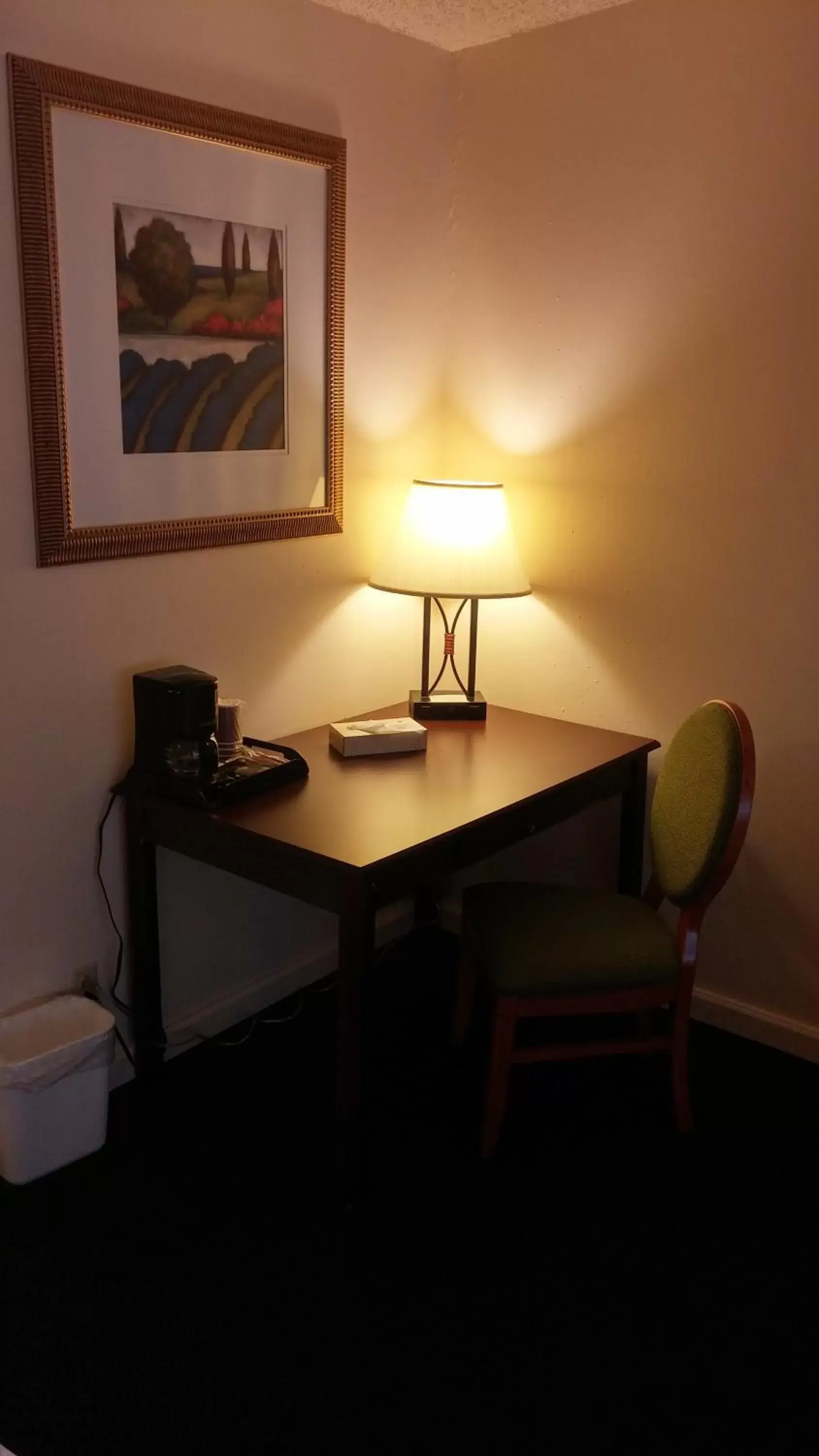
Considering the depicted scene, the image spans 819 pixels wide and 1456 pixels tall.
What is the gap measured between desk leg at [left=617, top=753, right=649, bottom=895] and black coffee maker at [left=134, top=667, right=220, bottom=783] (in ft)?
3.25

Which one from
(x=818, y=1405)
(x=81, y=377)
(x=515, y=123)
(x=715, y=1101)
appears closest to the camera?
(x=818, y=1405)

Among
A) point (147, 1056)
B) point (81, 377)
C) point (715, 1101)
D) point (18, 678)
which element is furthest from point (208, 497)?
point (715, 1101)

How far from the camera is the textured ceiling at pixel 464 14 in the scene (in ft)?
8.11

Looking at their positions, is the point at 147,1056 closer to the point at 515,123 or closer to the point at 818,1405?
the point at 818,1405

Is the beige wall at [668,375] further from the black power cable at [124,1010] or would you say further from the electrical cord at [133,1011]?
the black power cable at [124,1010]

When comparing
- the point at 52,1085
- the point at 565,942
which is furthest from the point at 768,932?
the point at 52,1085

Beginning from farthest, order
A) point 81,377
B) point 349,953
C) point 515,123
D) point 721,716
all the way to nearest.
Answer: point 515,123
point 721,716
point 81,377
point 349,953

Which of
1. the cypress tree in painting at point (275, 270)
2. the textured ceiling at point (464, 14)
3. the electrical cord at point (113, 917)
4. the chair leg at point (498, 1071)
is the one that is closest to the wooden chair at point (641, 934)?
the chair leg at point (498, 1071)

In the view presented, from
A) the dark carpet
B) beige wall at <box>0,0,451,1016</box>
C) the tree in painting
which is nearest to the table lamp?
beige wall at <box>0,0,451,1016</box>

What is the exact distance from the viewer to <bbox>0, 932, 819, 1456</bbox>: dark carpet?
5.63ft

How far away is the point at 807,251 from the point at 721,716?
965 millimetres

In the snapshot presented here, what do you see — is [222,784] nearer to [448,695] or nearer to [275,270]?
[448,695]

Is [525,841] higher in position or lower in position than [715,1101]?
higher

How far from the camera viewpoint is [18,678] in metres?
2.15
